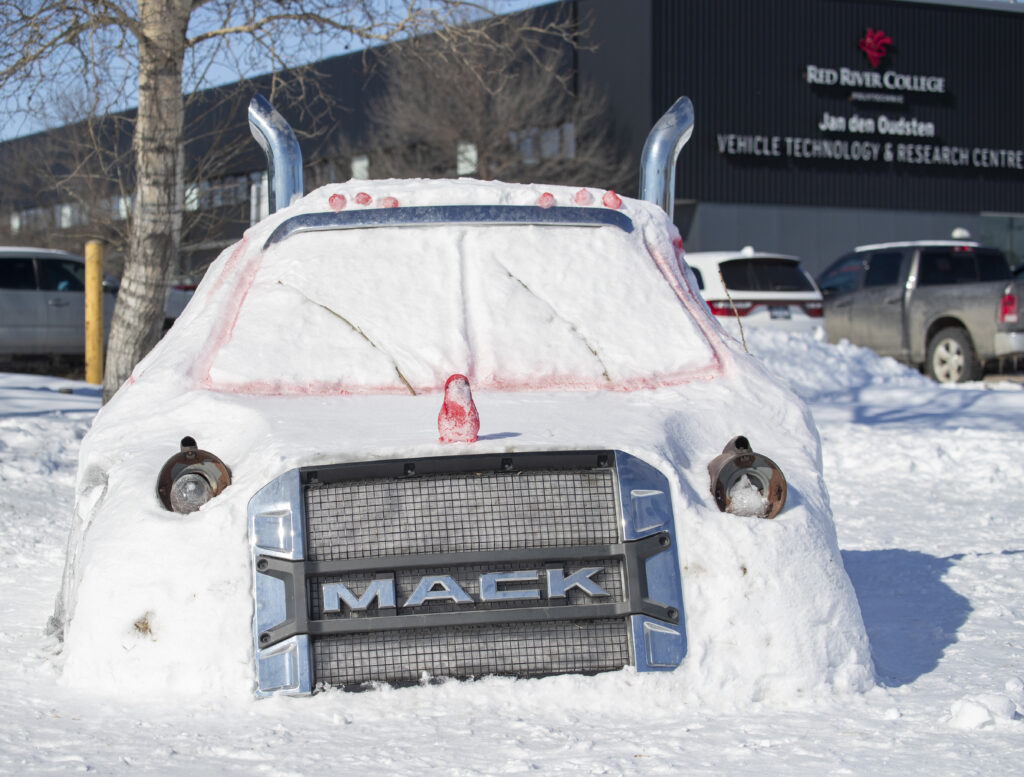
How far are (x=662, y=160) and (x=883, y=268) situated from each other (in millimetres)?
13649

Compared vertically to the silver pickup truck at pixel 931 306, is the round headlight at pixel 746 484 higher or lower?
lower

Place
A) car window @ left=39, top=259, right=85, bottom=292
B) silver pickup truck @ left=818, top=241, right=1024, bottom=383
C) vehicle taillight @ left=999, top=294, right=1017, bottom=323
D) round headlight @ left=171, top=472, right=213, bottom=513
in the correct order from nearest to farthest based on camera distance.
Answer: round headlight @ left=171, top=472, right=213, bottom=513 < vehicle taillight @ left=999, top=294, right=1017, bottom=323 < silver pickup truck @ left=818, top=241, right=1024, bottom=383 < car window @ left=39, top=259, right=85, bottom=292

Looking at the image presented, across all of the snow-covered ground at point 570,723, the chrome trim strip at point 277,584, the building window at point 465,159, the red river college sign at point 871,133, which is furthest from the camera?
the red river college sign at point 871,133

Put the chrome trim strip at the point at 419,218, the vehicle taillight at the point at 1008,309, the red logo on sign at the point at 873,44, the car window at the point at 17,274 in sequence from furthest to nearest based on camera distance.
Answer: the red logo on sign at the point at 873,44, the car window at the point at 17,274, the vehicle taillight at the point at 1008,309, the chrome trim strip at the point at 419,218

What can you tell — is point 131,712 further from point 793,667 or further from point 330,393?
point 793,667

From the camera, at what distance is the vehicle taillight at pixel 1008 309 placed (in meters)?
16.3

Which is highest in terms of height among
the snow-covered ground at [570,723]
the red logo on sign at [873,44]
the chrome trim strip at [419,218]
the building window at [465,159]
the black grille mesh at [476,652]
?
→ the red logo on sign at [873,44]

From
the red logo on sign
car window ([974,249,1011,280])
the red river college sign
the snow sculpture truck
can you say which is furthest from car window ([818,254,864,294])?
the red logo on sign

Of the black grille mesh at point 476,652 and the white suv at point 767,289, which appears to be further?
the white suv at point 767,289

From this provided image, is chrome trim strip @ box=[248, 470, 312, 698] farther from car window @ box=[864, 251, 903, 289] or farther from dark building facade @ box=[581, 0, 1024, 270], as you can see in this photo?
dark building facade @ box=[581, 0, 1024, 270]

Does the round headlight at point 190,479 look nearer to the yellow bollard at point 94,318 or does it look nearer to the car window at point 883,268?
the yellow bollard at point 94,318

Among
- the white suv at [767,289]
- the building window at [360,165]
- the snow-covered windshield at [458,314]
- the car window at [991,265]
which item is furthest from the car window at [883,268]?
the building window at [360,165]

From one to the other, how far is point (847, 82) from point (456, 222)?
100 ft

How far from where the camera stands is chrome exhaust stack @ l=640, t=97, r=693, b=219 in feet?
18.5
